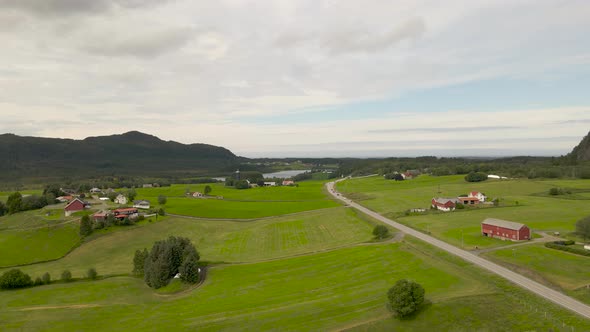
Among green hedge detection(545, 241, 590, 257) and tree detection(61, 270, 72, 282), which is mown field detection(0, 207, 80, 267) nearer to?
tree detection(61, 270, 72, 282)

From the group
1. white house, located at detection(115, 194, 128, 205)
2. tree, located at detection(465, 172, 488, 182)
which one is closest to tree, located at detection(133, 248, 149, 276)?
white house, located at detection(115, 194, 128, 205)

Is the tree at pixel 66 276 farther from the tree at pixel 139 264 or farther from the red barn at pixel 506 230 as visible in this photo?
the red barn at pixel 506 230

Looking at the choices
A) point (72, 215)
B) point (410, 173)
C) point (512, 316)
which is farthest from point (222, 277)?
point (410, 173)

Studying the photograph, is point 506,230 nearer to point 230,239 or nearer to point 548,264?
point 548,264

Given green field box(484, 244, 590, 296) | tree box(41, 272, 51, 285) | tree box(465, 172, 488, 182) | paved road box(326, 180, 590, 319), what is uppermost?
tree box(465, 172, 488, 182)

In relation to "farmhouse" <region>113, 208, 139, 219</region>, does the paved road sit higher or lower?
lower

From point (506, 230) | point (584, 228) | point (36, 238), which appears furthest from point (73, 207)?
point (584, 228)

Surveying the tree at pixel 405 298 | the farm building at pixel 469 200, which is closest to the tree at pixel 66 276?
the tree at pixel 405 298
